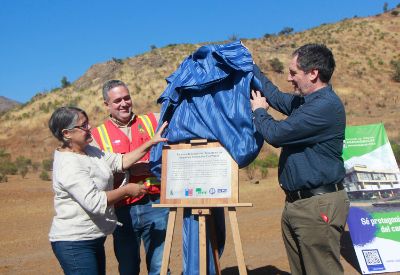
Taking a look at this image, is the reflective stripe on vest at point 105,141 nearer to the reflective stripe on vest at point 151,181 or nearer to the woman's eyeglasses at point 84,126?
the reflective stripe on vest at point 151,181

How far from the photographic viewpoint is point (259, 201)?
1138 cm

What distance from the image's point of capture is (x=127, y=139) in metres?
4.04

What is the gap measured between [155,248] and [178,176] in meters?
0.71

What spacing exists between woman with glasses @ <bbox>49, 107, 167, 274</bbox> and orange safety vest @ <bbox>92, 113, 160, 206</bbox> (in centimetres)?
64

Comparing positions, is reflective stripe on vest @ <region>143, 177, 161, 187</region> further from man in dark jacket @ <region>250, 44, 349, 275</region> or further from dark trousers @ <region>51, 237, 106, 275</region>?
man in dark jacket @ <region>250, 44, 349, 275</region>

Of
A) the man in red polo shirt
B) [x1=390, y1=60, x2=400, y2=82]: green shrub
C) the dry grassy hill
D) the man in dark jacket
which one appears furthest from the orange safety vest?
[x1=390, y1=60, x2=400, y2=82]: green shrub

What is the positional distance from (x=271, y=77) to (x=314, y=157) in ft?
115

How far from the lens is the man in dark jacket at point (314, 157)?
310 cm

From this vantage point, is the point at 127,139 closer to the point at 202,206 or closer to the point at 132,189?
the point at 132,189

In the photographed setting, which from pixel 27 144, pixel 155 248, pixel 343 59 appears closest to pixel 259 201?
pixel 155 248

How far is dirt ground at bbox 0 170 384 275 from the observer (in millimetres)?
6352

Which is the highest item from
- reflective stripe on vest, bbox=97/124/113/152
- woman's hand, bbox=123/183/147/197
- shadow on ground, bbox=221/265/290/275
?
reflective stripe on vest, bbox=97/124/113/152

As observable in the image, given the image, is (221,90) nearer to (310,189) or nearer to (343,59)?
(310,189)

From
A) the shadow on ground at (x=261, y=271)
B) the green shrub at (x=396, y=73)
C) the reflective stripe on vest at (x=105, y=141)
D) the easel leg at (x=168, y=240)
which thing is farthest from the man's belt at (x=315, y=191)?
the green shrub at (x=396, y=73)
